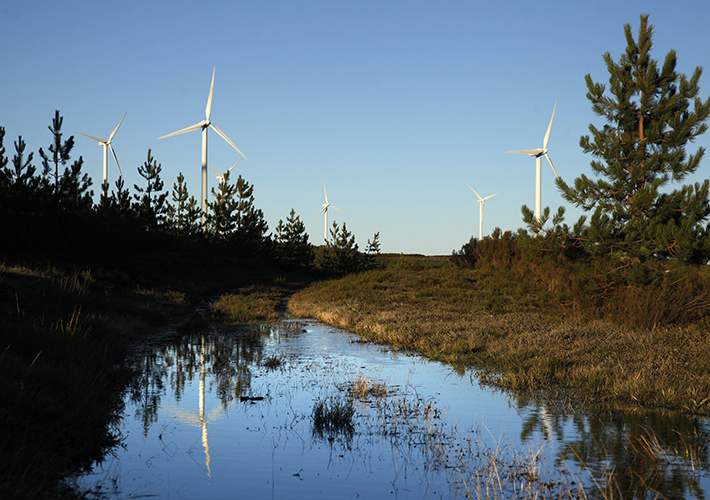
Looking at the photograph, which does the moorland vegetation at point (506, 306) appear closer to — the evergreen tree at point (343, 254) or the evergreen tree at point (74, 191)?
the evergreen tree at point (74, 191)

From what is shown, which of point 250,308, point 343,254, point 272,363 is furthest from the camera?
point 343,254

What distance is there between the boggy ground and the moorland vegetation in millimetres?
56

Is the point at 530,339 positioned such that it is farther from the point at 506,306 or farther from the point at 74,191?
the point at 74,191

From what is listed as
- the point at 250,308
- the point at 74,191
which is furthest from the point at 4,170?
the point at 250,308

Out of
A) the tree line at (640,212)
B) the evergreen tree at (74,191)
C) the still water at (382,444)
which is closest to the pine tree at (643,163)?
the tree line at (640,212)

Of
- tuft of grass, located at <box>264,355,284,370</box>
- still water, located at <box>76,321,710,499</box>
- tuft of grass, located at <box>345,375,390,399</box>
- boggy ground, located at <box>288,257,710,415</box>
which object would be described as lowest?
still water, located at <box>76,321,710,499</box>

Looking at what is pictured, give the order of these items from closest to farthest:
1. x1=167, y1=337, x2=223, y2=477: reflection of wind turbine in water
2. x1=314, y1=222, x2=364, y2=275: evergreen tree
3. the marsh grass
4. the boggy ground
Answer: x1=167, y1=337, x2=223, y2=477: reflection of wind turbine in water < the boggy ground < the marsh grass < x1=314, y1=222, x2=364, y2=275: evergreen tree

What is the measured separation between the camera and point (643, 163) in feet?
56.2

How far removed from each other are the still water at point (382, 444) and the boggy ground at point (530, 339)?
972 mm

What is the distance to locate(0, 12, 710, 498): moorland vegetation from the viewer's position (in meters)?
7.41

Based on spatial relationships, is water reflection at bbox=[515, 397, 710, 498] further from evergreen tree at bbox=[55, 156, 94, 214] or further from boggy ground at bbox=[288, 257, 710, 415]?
evergreen tree at bbox=[55, 156, 94, 214]

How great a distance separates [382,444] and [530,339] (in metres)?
8.11

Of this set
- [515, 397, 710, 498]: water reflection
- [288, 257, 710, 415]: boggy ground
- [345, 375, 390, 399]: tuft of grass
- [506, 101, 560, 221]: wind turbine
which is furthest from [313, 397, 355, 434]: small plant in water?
[506, 101, 560, 221]: wind turbine

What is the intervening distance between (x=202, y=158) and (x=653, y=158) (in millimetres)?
42598
